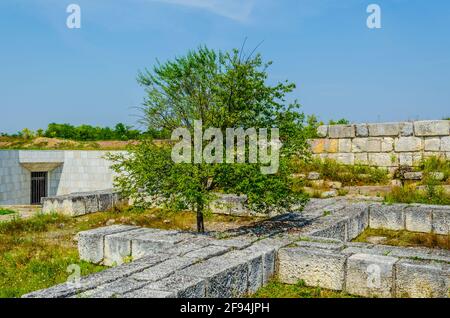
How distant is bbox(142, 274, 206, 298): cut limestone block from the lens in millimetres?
3851

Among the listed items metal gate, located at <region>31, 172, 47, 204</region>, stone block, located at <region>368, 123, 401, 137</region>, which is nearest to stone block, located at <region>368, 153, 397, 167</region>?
stone block, located at <region>368, 123, 401, 137</region>

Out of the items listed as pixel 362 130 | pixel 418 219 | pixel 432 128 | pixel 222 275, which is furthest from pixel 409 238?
pixel 362 130

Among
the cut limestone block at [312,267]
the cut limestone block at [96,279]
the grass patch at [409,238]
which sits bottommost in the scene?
the grass patch at [409,238]

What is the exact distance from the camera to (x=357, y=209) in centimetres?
877

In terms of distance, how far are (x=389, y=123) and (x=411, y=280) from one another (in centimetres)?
934

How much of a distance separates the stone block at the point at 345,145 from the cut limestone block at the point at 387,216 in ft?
16.2

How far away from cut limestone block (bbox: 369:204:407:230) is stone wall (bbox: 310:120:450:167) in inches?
174

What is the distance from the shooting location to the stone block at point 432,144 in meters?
12.5

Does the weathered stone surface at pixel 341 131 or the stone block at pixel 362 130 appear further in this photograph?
the weathered stone surface at pixel 341 131

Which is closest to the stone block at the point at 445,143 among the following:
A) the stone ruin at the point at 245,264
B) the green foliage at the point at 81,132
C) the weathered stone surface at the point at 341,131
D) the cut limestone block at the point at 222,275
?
the weathered stone surface at the point at 341,131

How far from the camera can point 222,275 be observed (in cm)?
437

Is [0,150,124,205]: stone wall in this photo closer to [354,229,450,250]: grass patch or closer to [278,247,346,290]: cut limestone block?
[354,229,450,250]: grass patch

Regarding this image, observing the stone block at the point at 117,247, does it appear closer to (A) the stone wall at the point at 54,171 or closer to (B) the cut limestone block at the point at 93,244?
(B) the cut limestone block at the point at 93,244

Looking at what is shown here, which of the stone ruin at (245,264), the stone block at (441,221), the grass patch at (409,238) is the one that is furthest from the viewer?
the stone block at (441,221)
